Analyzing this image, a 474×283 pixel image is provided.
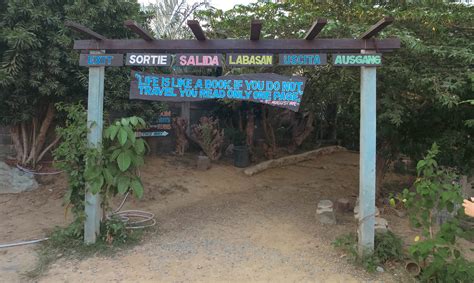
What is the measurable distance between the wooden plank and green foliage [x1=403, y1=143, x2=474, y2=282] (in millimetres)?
1521

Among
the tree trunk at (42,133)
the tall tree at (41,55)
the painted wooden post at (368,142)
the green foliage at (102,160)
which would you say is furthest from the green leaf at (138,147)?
the tree trunk at (42,133)

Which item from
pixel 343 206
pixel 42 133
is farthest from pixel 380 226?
pixel 42 133

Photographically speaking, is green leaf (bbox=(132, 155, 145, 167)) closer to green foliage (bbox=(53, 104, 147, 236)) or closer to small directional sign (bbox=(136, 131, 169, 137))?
green foliage (bbox=(53, 104, 147, 236))

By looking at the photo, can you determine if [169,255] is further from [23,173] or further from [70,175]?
[23,173]

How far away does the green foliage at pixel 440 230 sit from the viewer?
368 cm

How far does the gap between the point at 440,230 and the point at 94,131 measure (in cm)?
419

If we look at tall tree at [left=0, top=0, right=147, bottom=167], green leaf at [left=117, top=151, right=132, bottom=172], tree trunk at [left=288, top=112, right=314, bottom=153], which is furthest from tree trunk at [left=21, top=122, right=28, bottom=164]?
tree trunk at [left=288, top=112, right=314, bottom=153]

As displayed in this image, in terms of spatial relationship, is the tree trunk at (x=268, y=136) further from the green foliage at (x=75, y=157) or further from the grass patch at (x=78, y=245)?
the green foliage at (x=75, y=157)

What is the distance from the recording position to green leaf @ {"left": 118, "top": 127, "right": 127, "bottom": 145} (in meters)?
4.61

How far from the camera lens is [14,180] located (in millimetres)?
7570

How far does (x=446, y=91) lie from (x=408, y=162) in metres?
3.92

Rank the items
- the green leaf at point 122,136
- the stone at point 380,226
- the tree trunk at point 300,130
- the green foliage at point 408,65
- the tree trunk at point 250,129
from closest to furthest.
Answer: the green leaf at point 122,136
the stone at point 380,226
the green foliage at point 408,65
the tree trunk at point 250,129
the tree trunk at point 300,130

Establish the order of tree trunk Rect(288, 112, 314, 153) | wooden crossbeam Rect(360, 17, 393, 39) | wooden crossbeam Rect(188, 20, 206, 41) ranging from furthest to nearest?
tree trunk Rect(288, 112, 314, 153)
wooden crossbeam Rect(188, 20, 206, 41)
wooden crossbeam Rect(360, 17, 393, 39)

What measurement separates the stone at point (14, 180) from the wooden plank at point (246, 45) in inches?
150
